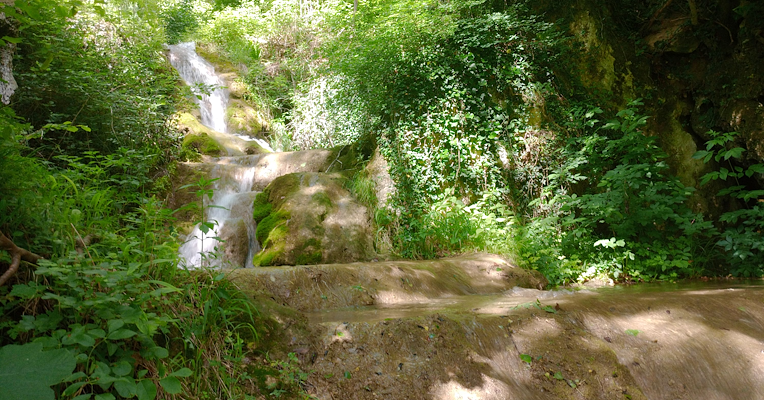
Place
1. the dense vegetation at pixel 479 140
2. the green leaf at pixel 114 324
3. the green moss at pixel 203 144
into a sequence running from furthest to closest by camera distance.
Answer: the green moss at pixel 203 144 < the dense vegetation at pixel 479 140 < the green leaf at pixel 114 324

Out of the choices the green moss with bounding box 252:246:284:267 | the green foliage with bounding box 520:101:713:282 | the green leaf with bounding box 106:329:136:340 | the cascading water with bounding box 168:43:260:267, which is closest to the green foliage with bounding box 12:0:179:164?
the cascading water with bounding box 168:43:260:267

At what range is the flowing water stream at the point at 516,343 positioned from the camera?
270 cm

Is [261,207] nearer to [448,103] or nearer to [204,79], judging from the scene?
[448,103]

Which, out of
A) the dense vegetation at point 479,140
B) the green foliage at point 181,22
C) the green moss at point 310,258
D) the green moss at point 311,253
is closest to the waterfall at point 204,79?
the green foliage at point 181,22

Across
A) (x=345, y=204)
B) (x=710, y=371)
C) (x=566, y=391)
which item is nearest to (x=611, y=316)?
(x=710, y=371)

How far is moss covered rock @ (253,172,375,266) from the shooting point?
6.34m

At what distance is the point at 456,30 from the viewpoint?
7875mm

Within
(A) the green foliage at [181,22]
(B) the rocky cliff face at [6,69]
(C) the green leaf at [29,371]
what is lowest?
(C) the green leaf at [29,371]

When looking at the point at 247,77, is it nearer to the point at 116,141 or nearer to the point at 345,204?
the point at 116,141

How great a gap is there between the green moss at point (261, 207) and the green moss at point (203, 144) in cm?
325

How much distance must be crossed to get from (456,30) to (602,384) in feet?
22.1

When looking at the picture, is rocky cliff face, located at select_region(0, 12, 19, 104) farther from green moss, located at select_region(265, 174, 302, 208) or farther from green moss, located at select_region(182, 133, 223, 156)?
green moss, located at select_region(182, 133, 223, 156)

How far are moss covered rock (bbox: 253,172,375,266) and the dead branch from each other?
4377 millimetres

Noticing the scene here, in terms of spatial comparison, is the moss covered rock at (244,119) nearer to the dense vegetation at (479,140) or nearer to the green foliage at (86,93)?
the dense vegetation at (479,140)
